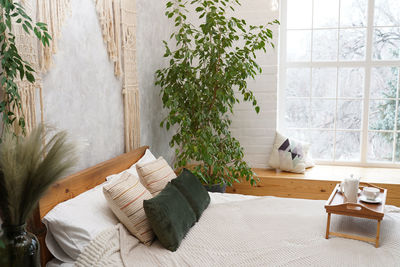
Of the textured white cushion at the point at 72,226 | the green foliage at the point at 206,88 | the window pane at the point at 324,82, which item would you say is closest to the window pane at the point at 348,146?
the window pane at the point at 324,82

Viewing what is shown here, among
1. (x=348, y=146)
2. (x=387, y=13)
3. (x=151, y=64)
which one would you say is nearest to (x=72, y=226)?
(x=151, y=64)

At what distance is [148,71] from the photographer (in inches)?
134

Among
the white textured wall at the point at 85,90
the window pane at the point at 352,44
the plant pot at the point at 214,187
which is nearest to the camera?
the white textured wall at the point at 85,90

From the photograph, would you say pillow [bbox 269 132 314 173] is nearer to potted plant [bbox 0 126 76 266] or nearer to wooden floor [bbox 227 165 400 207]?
wooden floor [bbox 227 165 400 207]

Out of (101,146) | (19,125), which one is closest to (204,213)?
(101,146)

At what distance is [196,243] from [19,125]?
1070 millimetres

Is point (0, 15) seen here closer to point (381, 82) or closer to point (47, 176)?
point (47, 176)

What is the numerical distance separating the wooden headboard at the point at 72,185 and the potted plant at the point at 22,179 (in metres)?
0.29

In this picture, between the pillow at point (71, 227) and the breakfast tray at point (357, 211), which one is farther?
the breakfast tray at point (357, 211)

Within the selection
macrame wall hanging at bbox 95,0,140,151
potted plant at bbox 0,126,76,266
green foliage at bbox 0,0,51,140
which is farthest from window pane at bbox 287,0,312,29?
potted plant at bbox 0,126,76,266

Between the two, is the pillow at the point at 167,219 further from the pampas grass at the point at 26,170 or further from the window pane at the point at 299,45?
the window pane at the point at 299,45

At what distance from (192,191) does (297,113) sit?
89.5 inches

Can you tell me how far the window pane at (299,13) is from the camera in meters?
4.16

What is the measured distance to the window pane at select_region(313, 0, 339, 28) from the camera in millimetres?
4090
